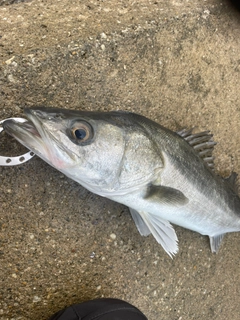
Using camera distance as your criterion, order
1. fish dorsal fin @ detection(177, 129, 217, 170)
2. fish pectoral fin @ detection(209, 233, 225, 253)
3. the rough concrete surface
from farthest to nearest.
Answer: fish pectoral fin @ detection(209, 233, 225, 253), fish dorsal fin @ detection(177, 129, 217, 170), the rough concrete surface

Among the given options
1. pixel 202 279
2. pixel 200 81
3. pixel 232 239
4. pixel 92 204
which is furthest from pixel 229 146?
pixel 92 204

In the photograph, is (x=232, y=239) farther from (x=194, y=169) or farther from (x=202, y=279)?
(x=194, y=169)

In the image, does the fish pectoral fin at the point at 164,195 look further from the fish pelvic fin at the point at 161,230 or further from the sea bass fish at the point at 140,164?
the fish pelvic fin at the point at 161,230

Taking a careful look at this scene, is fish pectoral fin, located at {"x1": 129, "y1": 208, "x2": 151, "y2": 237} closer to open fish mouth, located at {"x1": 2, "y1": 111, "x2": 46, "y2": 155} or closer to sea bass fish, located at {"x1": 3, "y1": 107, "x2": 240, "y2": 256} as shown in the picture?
sea bass fish, located at {"x1": 3, "y1": 107, "x2": 240, "y2": 256}

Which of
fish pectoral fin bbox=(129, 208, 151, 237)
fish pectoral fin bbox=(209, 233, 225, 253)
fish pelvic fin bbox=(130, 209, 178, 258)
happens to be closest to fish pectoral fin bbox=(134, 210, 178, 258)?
fish pelvic fin bbox=(130, 209, 178, 258)

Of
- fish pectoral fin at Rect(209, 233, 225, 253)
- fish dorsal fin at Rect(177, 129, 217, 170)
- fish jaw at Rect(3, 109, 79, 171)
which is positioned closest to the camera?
fish jaw at Rect(3, 109, 79, 171)

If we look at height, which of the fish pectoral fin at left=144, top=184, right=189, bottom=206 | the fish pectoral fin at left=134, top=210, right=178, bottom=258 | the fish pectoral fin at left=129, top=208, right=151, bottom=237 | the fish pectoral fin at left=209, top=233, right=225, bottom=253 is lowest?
the fish pectoral fin at left=209, top=233, right=225, bottom=253

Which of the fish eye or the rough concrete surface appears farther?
the rough concrete surface

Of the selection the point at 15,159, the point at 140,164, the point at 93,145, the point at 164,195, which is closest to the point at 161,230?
the point at 164,195
